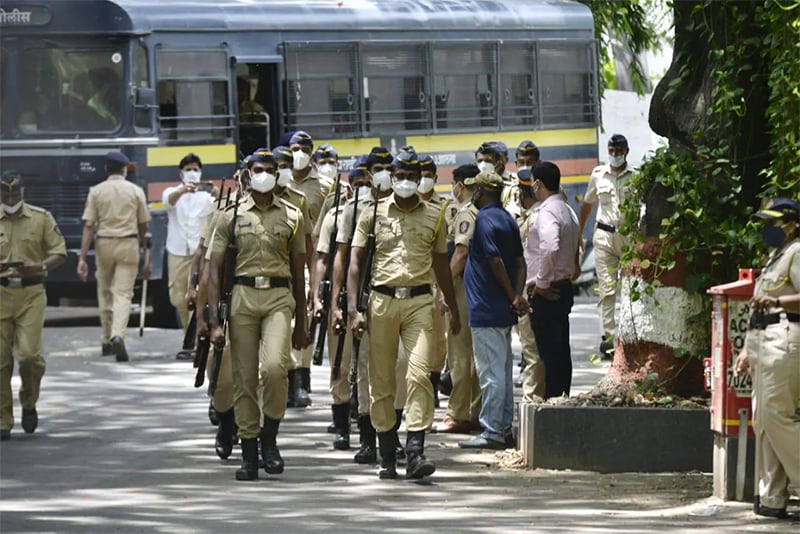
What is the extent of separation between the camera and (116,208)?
19.7 metres

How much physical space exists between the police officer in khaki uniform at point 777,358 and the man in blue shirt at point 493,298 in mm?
3044

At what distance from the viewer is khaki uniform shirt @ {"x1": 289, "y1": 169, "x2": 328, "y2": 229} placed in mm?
15500

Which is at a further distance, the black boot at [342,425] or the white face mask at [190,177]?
the white face mask at [190,177]

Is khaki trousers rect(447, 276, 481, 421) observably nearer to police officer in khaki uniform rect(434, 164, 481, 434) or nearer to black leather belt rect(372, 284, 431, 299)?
police officer in khaki uniform rect(434, 164, 481, 434)

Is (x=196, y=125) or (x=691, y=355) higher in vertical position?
(x=196, y=125)

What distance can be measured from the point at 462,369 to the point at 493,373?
0.92 metres

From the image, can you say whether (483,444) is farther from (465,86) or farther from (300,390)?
(465,86)

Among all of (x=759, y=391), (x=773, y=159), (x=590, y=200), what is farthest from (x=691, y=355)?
(x=590, y=200)

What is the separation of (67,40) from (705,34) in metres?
10.9

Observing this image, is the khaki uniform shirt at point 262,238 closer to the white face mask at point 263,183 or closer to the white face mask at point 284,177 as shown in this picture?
the white face mask at point 263,183

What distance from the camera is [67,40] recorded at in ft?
73.6

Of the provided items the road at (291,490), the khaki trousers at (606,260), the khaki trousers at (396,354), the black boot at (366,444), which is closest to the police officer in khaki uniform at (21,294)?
the road at (291,490)

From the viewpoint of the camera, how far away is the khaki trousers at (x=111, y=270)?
19656mm

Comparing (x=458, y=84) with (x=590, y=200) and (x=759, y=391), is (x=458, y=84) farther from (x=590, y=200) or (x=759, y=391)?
(x=759, y=391)
